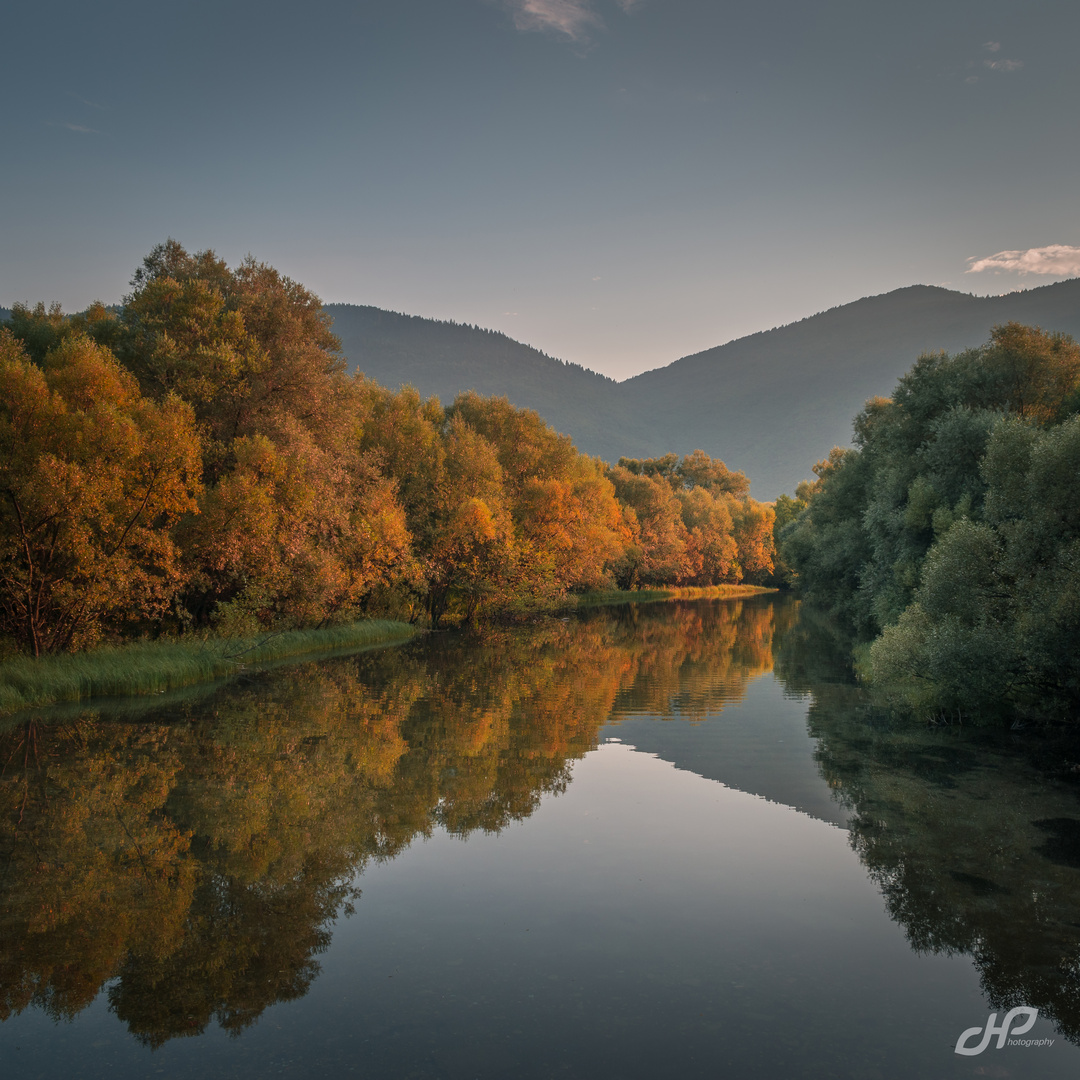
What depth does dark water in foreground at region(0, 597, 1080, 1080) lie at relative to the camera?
753 cm

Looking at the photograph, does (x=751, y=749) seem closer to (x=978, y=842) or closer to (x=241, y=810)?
(x=978, y=842)

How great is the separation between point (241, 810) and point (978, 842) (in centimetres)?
1200

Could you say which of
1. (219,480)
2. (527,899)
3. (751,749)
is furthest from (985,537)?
(219,480)

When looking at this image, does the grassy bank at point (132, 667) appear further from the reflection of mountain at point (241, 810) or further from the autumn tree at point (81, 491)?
the reflection of mountain at point (241, 810)

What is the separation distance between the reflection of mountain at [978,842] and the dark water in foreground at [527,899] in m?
0.06

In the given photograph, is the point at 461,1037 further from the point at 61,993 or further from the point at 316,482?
the point at 316,482

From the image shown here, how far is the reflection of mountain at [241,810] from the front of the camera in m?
8.70

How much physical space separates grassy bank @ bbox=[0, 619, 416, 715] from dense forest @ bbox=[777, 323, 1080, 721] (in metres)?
21.9

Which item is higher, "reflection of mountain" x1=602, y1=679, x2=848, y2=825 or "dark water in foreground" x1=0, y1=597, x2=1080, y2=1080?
"dark water in foreground" x1=0, y1=597, x2=1080, y2=1080

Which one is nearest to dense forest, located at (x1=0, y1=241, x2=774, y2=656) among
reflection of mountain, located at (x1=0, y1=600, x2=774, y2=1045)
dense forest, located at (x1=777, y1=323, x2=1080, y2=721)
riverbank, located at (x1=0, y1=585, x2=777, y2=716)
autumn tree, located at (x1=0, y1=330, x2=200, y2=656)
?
autumn tree, located at (x1=0, y1=330, x2=200, y2=656)

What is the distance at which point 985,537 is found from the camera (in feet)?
68.5

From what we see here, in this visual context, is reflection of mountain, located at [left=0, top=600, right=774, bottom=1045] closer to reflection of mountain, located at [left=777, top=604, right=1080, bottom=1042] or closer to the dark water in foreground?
the dark water in foreground

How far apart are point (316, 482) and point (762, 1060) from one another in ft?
99.7

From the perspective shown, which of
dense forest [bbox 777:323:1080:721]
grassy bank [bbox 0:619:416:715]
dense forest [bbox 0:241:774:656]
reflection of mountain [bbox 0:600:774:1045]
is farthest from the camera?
dense forest [bbox 0:241:774:656]
